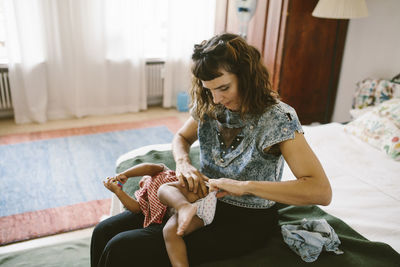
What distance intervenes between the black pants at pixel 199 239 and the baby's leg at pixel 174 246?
34 mm

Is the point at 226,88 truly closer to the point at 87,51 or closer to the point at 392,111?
the point at 392,111

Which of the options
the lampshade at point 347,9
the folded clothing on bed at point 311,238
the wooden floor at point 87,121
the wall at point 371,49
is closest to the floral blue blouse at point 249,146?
the folded clothing on bed at point 311,238

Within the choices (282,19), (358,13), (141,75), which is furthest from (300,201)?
(141,75)

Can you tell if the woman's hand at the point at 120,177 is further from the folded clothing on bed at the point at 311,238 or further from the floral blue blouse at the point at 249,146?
the folded clothing on bed at the point at 311,238

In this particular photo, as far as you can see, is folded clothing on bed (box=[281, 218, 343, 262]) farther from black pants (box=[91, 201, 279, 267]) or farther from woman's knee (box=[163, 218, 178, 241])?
woman's knee (box=[163, 218, 178, 241])

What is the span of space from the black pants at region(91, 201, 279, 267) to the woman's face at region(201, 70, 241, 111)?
37 cm

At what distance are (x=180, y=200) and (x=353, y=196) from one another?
2.82 ft

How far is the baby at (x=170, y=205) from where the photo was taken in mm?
1056

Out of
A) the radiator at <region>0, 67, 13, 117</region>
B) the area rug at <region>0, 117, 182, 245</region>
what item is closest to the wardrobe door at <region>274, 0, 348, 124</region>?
the area rug at <region>0, 117, 182, 245</region>

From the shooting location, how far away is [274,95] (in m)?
1.23

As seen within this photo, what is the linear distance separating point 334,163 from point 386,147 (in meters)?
0.35

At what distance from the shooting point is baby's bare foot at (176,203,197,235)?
105 cm

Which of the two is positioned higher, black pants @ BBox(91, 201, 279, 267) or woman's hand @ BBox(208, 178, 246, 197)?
woman's hand @ BBox(208, 178, 246, 197)

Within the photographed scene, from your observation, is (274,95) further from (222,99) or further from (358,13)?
(358,13)
